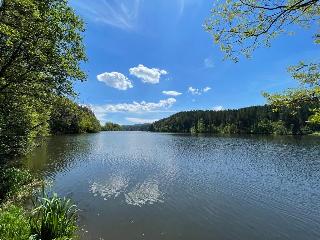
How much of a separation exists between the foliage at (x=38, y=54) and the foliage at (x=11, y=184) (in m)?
4.16

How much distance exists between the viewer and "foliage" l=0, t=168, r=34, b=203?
2155 centimetres

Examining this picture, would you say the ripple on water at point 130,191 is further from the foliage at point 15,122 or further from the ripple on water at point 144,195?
the foliage at point 15,122

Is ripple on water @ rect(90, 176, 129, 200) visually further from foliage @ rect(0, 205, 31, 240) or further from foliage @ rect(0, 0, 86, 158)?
foliage @ rect(0, 205, 31, 240)

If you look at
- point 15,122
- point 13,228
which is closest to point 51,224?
point 13,228

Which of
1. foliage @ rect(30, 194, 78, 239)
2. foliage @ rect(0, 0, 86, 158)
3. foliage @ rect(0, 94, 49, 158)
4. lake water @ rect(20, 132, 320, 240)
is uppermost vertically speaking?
foliage @ rect(0, 0, 86, 158)

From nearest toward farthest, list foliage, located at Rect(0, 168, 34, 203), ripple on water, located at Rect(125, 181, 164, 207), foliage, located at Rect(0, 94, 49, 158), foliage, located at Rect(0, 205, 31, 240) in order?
foliage, located at Rect(0, 205, 31, 240) → foliage, located at Rect(0, 168, 34, 203) → foliage, located at Rect(0, 94, 49, 158) → ripple on water, located at Rect(125, 181, 164, 207)

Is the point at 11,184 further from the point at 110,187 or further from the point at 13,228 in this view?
the point at 13,228

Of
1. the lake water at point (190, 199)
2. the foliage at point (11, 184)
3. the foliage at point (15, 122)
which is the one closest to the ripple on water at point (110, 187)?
the lake water at point (190, 199)

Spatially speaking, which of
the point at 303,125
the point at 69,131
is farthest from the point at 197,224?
the point at 303,125

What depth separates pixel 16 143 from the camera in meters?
29.6

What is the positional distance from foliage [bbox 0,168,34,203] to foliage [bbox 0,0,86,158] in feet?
13.6

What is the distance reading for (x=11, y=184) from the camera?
22.6 meters

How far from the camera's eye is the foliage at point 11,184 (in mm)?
21547

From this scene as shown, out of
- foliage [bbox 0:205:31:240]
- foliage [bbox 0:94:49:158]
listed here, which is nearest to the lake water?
foliage [bbox 0:205:31:240]
